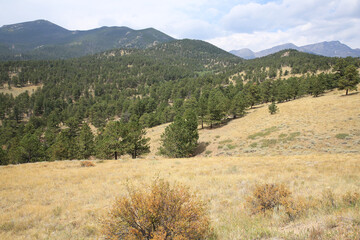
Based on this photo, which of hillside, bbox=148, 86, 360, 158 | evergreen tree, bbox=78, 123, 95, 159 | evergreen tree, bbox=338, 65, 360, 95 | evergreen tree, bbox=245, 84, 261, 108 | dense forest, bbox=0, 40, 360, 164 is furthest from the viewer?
evergreen tree, bbox=245, 84, 261, 108

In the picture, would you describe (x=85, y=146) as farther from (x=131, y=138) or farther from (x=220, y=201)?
(x=220, y=201)

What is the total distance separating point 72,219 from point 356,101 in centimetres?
5785

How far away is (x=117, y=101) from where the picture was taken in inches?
4756

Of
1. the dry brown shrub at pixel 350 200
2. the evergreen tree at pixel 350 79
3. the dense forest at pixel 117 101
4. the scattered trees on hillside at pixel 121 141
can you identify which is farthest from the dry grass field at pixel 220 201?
the evergreen tree at pixel 350 79

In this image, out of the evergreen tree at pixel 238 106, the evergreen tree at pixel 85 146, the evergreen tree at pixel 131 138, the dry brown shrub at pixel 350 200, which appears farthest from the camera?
the evergreen tree at pixel 238 106

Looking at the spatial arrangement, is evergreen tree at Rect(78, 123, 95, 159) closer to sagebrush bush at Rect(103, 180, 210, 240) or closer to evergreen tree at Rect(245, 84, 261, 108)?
sagebrush bush at Rect(103, 180, 210, 240)

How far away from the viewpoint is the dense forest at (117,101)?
141 ft

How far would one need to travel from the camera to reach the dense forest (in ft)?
141

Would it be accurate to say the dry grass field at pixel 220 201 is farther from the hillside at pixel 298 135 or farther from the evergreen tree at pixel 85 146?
the evergreen tree at pixel 85 146

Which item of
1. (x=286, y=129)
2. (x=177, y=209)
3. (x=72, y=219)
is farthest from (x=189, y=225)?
(x=286, y=129)

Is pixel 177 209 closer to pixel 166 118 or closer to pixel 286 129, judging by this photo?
pixel 286 129

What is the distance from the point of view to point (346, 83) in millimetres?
48281

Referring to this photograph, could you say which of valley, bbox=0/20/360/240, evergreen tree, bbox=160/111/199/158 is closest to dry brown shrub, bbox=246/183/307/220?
valley, bbox=0/20/360/240

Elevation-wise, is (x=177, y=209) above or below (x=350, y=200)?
above
